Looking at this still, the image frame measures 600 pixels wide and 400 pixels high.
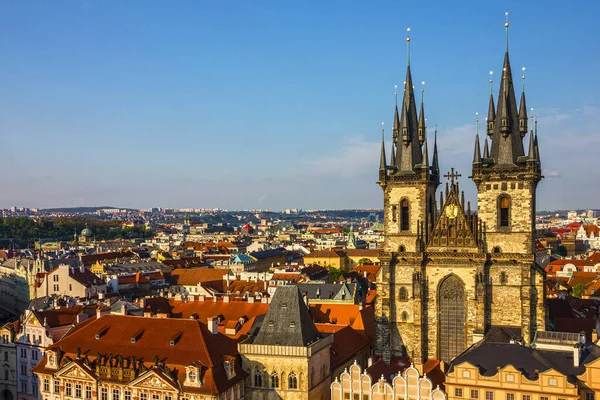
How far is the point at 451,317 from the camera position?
8106 centimetres

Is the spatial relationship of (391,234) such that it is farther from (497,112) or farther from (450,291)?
(497,112)

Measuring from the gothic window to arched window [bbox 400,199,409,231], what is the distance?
320 inches

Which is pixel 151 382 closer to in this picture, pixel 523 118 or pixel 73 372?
pixel 73 372

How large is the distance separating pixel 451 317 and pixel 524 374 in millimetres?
23652

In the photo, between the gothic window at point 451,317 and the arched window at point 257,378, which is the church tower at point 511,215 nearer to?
the gothic window at point 451,317

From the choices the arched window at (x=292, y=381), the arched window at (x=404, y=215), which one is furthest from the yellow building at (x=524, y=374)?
the arched window at (x=404, y=215)

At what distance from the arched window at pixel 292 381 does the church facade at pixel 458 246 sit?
19.0m

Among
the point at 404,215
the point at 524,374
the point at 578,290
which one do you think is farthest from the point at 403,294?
the point at 578,290

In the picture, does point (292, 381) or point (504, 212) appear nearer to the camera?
point (292, 381)

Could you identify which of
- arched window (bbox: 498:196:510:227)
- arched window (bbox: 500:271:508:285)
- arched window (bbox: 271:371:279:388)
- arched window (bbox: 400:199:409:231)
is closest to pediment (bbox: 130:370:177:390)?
arched window (bbox: 271:371:279:388)

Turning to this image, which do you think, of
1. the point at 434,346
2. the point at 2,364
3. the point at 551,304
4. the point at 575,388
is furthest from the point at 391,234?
the point at 2,364

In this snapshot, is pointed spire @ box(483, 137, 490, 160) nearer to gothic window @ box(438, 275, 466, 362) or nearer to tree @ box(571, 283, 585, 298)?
gothic window @ box(438, 275, 466, 362)

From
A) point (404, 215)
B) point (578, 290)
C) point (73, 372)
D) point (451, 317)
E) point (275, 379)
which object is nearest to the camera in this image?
point (275, 379)

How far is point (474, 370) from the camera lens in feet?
193
